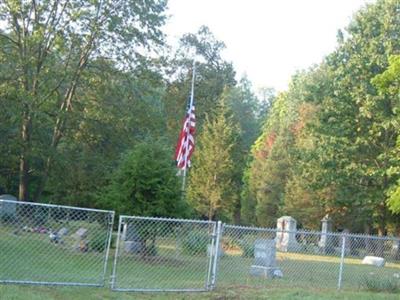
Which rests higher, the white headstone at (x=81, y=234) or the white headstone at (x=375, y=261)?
the white headstone at (x=81, y=234)

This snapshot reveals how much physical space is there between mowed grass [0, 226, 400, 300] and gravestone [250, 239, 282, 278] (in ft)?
0.95

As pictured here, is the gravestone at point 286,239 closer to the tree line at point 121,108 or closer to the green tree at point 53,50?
the tree line at point 121,108

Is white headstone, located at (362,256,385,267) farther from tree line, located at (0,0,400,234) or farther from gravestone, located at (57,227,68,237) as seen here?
gravestone, located at (57,227,68,237)

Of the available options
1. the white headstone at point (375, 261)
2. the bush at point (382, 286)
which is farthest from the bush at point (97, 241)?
the white headstone at point (375, 261)

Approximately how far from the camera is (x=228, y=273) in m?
14.2

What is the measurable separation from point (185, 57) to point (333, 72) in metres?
23.0

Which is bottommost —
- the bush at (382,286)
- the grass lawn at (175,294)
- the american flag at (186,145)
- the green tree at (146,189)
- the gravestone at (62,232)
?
the grass lawn at (175,294)

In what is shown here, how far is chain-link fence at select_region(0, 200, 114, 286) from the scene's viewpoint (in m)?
10.0

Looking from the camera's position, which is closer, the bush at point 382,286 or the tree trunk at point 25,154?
the bush at point 382,286

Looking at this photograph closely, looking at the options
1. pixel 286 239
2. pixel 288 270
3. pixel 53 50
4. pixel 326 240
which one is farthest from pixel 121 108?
pixel 288 270

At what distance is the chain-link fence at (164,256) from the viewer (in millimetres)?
10633

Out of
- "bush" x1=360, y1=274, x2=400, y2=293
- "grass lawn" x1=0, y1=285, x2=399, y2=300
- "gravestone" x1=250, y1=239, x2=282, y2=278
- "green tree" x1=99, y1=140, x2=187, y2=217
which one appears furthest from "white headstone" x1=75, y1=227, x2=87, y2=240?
"bush" x1=360, y1=274, x2=400, y2=293

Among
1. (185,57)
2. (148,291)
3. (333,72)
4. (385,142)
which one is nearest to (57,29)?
(333,72)

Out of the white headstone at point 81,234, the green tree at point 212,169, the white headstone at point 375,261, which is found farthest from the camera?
the green tree at point 212,169
